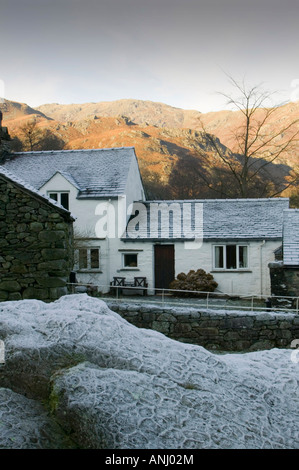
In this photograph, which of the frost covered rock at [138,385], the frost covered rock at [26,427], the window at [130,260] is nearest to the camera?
the frost covered rock at [26,427]

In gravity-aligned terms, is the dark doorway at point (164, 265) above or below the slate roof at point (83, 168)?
below

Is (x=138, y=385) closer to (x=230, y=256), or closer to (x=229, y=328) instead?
(x=229, y=328)

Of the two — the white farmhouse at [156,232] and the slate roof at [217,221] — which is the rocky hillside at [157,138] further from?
the white farmhouse at [156,232]

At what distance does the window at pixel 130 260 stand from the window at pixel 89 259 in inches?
55.4

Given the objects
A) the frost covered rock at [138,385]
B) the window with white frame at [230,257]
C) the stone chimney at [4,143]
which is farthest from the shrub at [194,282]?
the stone chimney at [4,143]

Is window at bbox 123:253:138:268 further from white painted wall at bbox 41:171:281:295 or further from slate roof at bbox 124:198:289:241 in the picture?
slate roof at bbox 124:198:289:241

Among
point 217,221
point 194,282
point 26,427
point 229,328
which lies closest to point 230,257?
point 217,221

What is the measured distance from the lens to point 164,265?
20.2m

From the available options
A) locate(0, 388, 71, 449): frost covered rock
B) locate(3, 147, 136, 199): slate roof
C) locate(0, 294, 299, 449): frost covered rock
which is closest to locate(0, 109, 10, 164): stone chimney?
locate(3, 147, 136, 199): slate roof

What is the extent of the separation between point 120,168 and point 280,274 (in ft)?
36.5

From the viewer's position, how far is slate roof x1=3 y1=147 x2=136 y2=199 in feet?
68.6

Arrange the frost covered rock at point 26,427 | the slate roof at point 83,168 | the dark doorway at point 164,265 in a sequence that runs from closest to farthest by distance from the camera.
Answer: the frost covered rock at point 26,427 → the dark doorway at point 164,265 → the slate roof at point 83,168

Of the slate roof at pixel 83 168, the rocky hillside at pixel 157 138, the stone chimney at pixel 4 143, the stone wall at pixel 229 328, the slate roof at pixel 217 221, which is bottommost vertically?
the stone wall at pixel 229 328

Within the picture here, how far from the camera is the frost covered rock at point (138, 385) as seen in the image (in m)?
4.04
